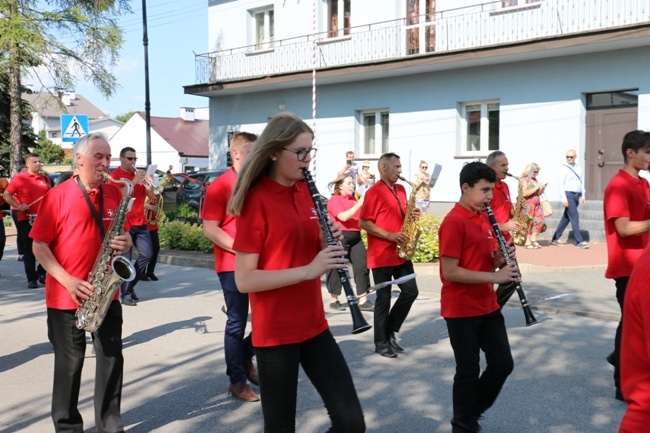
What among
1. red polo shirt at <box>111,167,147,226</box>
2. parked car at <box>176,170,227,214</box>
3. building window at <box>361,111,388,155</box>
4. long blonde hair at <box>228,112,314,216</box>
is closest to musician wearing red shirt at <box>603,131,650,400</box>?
long blonde hair at <box>228,112,314,216</box>

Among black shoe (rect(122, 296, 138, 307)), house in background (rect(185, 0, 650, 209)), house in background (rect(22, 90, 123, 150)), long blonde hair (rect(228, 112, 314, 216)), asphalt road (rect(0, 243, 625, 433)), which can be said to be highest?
house in background (rect(22, 90, 123, 150))

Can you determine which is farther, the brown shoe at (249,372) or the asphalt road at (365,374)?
the brown shoe at (249,372)

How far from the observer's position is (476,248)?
5.01 m

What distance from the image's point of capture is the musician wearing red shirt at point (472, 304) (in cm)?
493

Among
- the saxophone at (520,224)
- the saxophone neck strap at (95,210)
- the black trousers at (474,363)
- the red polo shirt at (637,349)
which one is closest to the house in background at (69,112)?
the saxophone at (520,224)

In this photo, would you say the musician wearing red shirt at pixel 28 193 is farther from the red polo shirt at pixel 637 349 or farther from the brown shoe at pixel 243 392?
the red polo shirt at pixel 637 349

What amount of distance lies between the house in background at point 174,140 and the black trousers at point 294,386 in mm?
51565

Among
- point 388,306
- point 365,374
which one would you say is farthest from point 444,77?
point 365,374

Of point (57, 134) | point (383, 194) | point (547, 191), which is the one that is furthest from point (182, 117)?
point (383, 194)

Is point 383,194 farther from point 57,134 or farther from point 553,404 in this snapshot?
point 57,134

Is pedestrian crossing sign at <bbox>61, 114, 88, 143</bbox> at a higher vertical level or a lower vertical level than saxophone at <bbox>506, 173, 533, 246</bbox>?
higher

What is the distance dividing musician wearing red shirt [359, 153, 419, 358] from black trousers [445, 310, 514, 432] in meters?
2.31

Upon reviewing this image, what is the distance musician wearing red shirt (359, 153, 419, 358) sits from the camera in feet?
24.3

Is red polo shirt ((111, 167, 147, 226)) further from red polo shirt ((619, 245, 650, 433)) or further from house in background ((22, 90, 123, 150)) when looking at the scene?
house in background ((22, 90, 123, 150))
